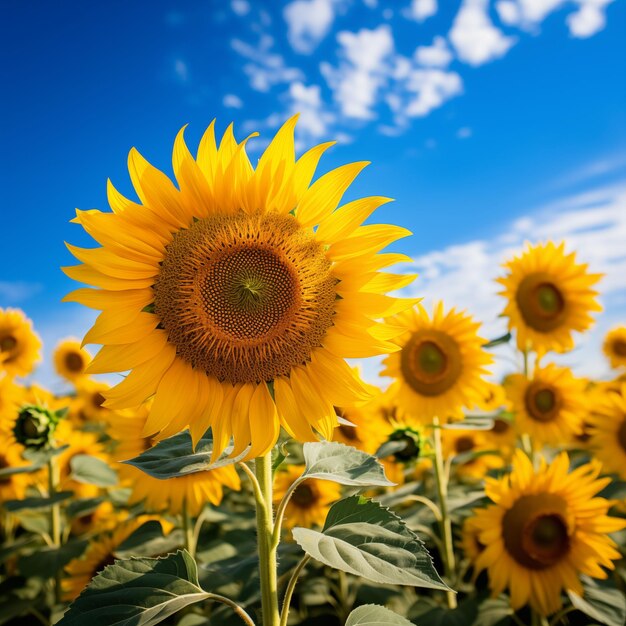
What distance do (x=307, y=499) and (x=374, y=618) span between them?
126 inches

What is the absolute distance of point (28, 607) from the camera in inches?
173

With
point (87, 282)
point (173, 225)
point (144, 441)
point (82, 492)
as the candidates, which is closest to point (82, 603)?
point (87, 282)

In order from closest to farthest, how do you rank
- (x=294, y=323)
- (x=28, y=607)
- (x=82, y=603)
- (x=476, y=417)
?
(x=82, y=603) < (x=294, y=323) < (x=28, y=607) < (x=476, y=417)

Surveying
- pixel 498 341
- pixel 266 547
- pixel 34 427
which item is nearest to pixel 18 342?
pixel 34 427

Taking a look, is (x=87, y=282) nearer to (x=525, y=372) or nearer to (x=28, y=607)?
(x=28, y=607)

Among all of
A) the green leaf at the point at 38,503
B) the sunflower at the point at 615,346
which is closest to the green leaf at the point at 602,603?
the green leaf at the point at 38,503

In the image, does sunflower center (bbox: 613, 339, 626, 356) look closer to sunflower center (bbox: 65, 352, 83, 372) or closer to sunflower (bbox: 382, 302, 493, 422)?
sunflower (bbox: 382, 302, 493, 422)

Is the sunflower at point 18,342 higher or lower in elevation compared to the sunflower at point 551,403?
higher

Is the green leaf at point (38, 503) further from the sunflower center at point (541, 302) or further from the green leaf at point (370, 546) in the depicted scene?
the sunflower center at point (541, 302)

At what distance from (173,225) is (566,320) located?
5.47 meters

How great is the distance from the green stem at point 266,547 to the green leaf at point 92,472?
2.90 meters

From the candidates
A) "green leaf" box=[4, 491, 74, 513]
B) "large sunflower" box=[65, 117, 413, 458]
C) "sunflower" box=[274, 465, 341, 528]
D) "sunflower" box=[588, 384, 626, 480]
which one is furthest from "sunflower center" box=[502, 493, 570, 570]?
"green leaf" box=[4, 491, 74, 513]

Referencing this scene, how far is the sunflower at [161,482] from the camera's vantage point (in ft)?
13.5

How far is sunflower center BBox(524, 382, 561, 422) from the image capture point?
246 inches
